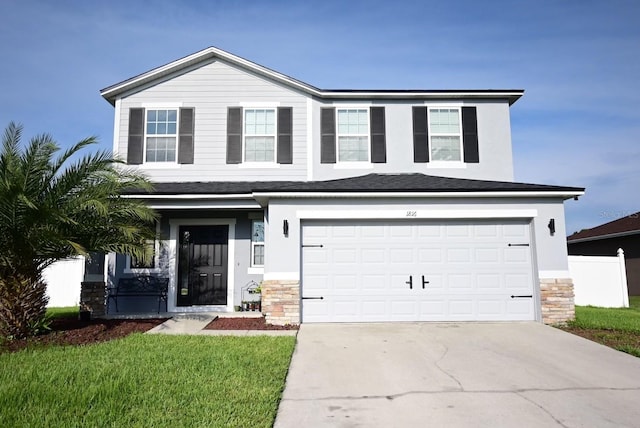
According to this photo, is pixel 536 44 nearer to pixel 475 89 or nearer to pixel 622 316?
pixel 475 89

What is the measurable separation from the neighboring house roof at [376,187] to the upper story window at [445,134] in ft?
3.15

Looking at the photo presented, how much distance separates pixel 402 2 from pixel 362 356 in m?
8.88

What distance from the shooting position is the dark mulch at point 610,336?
7508 mm

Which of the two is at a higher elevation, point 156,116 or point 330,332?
point 156,116

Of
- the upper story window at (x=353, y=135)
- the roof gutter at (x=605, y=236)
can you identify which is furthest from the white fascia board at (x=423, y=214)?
the roof gutter at (x=605, y=236)

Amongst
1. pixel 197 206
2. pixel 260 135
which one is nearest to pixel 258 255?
pixel 197 206

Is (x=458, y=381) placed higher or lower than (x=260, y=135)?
lower

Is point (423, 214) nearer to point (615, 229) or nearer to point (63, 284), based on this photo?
point (63, 284)

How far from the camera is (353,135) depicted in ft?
40.0

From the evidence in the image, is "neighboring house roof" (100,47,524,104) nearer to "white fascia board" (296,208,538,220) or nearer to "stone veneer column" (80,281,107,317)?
"white fascia board" (296,208,538,220)

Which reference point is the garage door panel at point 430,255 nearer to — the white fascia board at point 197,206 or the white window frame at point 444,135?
the white window frame at point 444,135

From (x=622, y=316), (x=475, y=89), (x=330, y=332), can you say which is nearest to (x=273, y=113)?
(x=475, y=89)

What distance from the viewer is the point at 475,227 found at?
949cm

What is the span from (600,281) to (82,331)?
48.5ft
